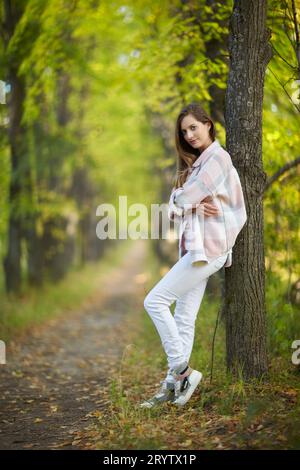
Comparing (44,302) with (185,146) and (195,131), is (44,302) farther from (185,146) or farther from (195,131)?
(195,131)

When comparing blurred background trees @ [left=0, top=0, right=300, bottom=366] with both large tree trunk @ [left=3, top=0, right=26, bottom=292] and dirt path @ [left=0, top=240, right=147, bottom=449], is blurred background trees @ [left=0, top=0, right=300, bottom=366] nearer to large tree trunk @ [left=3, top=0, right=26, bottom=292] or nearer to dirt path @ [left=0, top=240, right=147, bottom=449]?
large tree trunk @ [left=3, top=0, right=26, bottom=292]

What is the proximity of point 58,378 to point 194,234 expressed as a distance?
3.55 meters

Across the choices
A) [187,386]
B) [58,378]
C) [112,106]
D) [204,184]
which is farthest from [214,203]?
[112,106]

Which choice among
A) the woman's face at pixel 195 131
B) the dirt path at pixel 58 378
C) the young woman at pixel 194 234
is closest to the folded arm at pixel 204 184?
the young woman at pixel 194 234

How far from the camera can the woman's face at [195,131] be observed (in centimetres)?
462

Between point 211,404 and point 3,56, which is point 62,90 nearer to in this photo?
point 3,56

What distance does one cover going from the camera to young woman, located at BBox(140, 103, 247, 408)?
4383 mm

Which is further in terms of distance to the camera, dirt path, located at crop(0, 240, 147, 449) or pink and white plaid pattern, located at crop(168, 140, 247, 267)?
dirt path, located at crop(0, 240, 147, 449)

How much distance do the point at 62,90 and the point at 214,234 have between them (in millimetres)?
11316

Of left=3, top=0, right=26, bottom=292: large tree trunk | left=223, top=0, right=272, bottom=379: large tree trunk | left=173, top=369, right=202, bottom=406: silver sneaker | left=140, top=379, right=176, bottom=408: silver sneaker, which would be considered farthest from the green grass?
left=223, top=0, right=272, bottom=379: large tree trunk

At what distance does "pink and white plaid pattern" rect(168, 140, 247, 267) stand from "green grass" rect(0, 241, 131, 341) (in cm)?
540

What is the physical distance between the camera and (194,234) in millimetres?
4371

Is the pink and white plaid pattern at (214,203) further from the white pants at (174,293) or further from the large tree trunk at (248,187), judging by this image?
the large tree trunk at (248,187)

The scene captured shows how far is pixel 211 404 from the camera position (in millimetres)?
4727
